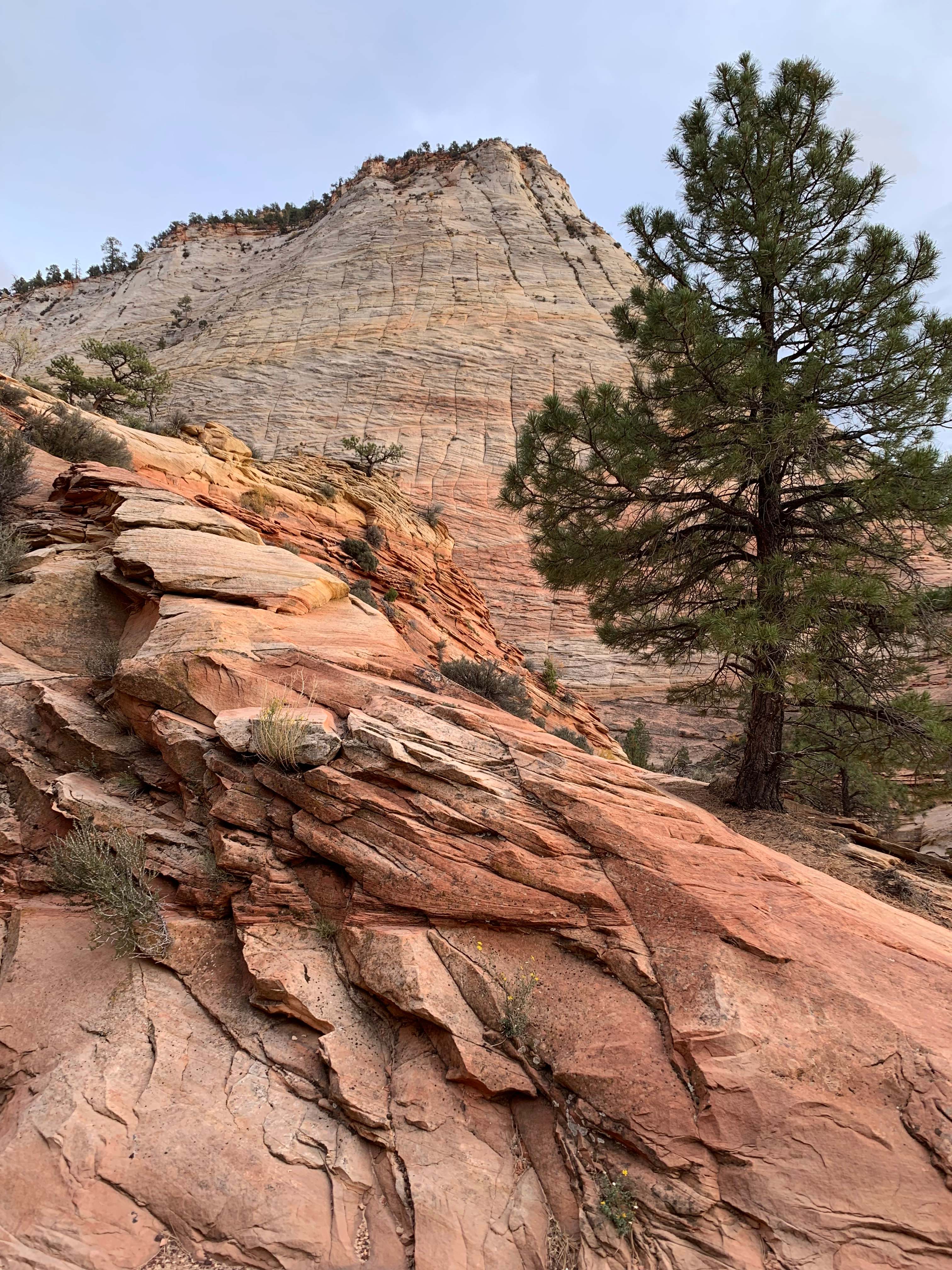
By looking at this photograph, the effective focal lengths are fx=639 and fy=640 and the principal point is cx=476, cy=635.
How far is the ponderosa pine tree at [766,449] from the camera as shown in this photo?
687 centimetres

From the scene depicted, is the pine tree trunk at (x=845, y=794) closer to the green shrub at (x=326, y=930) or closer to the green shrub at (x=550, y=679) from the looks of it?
the green shrub at (x=550, y=679)

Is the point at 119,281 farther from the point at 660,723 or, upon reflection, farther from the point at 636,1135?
the point at 636,1135

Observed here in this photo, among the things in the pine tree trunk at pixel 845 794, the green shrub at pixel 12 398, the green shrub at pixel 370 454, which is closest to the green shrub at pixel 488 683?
the pine tree trunk at pixel 845 794

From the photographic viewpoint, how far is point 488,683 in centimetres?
1020

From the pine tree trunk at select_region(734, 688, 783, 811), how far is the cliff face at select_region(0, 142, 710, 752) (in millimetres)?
12842

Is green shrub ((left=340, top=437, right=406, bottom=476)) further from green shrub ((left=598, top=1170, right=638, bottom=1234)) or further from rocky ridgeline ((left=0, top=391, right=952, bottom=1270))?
green shrub ((left=598, top=1170, right=638, bottom=1234))

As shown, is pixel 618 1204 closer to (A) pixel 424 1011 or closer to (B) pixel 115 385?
(A) pixel 424 1011

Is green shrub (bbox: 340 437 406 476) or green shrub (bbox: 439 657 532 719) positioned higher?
green shrub (bbox: 340 437 406 476)

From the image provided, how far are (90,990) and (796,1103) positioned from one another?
3883 millimetres

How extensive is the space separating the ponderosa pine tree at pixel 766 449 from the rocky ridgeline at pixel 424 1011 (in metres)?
3.27

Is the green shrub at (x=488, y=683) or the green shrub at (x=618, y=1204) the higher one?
the green shrub at (x=488, y=683)

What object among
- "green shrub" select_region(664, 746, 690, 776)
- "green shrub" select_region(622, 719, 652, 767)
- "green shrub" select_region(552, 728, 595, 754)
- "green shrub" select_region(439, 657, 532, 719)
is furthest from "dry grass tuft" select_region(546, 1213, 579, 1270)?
"green shrub" select_region(664, 746, 690, 776)

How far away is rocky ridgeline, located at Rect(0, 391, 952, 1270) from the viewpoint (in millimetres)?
2916

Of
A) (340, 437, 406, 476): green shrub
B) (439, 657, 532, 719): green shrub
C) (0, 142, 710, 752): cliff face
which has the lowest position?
(439, 657, 532, 719): green shrub
